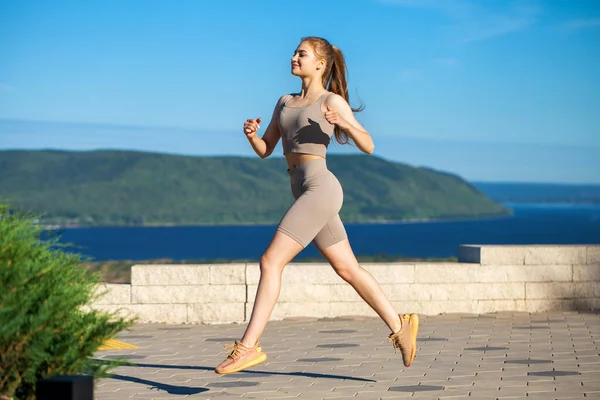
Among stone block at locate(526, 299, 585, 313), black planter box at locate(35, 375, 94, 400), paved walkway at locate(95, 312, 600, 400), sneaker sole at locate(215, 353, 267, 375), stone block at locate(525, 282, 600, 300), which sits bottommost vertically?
paved walkway at locate(95, 312, 600, 400)

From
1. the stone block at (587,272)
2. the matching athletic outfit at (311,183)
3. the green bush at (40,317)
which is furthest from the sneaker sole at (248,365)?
the stone block at (587,272)

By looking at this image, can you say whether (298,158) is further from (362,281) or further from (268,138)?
(362,281)

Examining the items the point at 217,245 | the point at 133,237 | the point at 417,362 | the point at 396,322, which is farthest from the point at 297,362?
the point at 133,237

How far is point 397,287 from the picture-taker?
38.3 feet

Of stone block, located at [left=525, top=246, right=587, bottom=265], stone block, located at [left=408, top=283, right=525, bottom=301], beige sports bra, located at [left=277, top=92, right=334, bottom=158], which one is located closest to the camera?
beige sports bra, located at [left=277, top=92, right=334, bottom=158]

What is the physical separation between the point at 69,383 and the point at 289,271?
769 centimetres

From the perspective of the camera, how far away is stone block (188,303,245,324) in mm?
11359

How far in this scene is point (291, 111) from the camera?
21.3 ft

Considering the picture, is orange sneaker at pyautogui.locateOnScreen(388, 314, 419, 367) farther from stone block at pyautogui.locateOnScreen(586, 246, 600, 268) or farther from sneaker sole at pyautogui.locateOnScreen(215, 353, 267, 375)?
stone block at pyautogui.locateOnScreen(586, 246, 600, 268)

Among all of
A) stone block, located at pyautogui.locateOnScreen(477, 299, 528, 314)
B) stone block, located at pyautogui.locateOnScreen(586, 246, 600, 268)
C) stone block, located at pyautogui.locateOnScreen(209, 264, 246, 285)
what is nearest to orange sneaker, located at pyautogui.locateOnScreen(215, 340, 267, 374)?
stone block, located at pyautogui.locateOnScreen(209, 264, 246, 285)

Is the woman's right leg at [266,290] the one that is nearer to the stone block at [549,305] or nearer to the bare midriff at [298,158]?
the bare midriff at [298,158]

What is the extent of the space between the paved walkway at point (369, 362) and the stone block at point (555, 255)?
0.86 meters

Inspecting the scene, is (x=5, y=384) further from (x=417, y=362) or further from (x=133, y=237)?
(x=133, y=237)

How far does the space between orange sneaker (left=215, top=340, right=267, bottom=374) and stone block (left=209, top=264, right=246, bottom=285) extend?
510 centimetres
